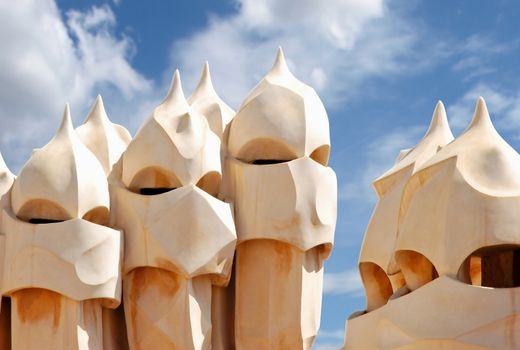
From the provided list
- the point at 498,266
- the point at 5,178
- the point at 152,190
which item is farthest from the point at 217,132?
the point at 498,266

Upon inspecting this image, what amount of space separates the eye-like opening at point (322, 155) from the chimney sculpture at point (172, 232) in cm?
226

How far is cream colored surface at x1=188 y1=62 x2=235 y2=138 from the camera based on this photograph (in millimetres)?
21688

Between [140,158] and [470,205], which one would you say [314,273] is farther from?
[470,205]

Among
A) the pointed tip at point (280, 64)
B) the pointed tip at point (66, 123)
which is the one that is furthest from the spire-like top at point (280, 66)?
the pointed tip at point (66, 123)

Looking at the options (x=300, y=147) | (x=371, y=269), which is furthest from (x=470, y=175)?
(x=300, y=147)

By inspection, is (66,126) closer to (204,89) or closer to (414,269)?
(204,89)

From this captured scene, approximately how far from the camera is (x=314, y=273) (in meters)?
20.6

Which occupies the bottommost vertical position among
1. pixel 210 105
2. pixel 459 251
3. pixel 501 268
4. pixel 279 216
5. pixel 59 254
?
pixel 501 268

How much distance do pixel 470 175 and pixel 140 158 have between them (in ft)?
26.9

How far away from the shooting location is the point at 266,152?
2078cm

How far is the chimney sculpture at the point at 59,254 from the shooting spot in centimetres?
1850

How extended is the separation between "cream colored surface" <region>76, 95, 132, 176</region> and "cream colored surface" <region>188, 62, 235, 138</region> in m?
1.93

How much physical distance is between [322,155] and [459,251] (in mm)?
8177

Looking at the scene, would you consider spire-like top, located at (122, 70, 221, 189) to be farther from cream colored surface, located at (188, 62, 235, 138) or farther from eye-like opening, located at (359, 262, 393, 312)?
eye-like opening, located at (359, 262, 393, 312)
